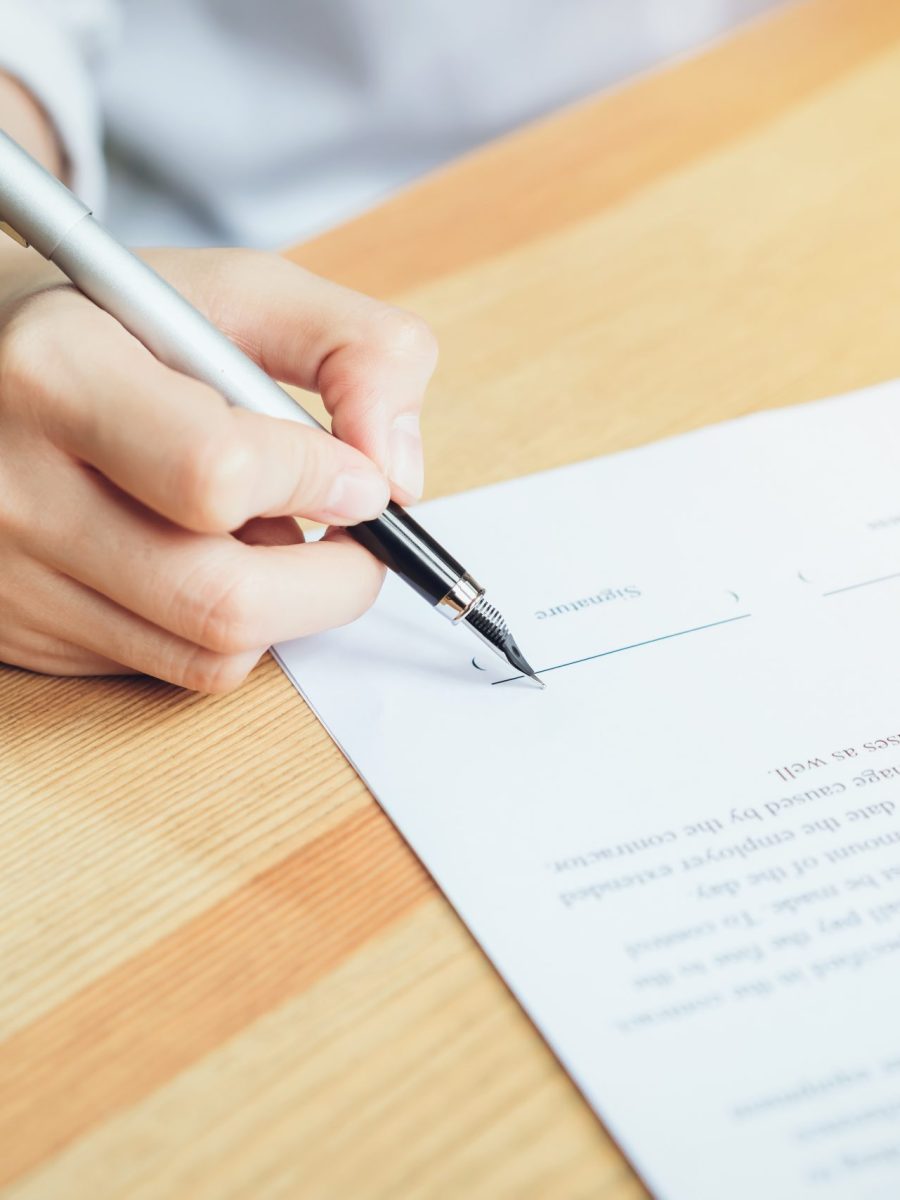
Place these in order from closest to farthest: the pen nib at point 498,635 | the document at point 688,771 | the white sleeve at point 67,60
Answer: the document at point 688,771, the pen nib at point 498,635, the white sleeve at point 67,60

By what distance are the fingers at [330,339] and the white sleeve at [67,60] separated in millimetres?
274

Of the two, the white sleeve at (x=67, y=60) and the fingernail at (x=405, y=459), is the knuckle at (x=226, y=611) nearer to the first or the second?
the fingernail at (x=405, y=459)

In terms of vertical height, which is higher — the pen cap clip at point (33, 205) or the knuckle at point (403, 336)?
the pen cap clip at point (33, 205)

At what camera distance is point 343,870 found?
30 cm

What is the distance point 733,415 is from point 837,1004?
0.26 meters

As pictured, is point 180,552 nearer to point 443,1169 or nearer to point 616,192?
point 443,1169

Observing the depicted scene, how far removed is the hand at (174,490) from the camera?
1.01 ft

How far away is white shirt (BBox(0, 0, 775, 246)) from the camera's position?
687 mm

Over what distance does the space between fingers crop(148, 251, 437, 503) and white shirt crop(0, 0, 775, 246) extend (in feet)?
1.02

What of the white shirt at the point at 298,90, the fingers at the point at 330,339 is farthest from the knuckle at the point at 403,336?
the white shirt at the point at 298,90

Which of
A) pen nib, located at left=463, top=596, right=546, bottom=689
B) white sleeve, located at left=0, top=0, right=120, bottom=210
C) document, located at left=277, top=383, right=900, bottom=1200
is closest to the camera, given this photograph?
document, located at left=277, top=383, right=900, bottom=1200

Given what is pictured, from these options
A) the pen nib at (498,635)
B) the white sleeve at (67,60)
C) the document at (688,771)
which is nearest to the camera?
the document at (688,771)

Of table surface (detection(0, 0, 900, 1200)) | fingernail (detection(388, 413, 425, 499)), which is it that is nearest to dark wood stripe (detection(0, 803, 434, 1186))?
table surface (detection(0, 0, 900, 1200))
